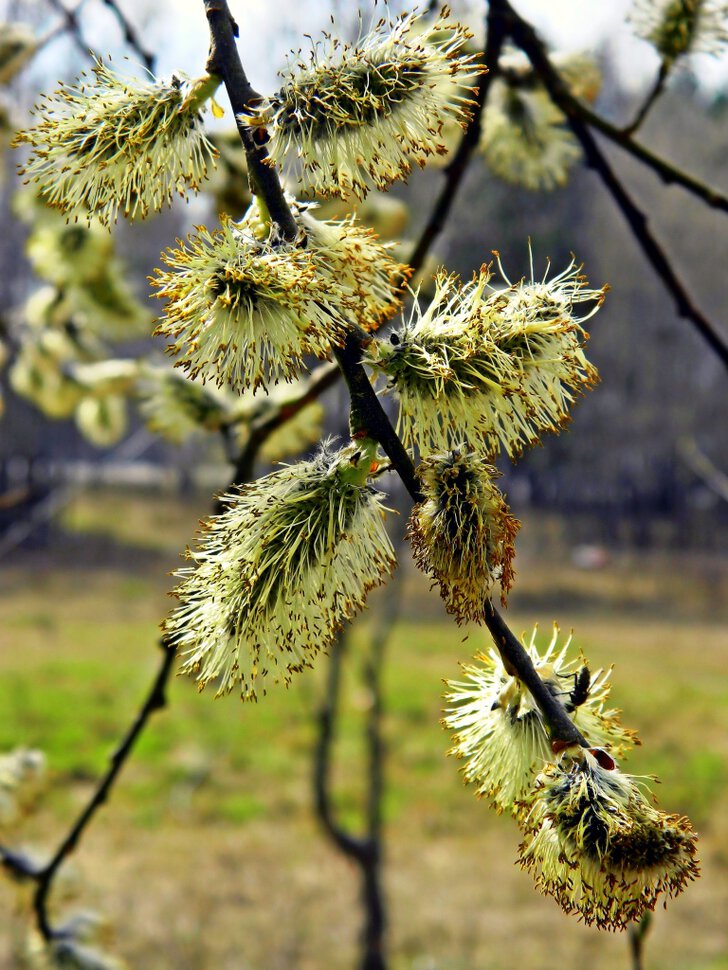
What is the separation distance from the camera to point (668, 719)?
10852mm

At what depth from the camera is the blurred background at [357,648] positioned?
494 centimetres

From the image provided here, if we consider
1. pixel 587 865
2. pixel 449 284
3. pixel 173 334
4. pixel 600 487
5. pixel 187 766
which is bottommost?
pixel 187 766

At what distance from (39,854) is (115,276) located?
4.85 feet

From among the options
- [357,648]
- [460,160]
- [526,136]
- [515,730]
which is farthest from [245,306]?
[357,648]

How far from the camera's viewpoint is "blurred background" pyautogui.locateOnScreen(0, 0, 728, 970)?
4.94 m

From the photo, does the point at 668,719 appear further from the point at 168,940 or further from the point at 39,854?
the point at 39,854

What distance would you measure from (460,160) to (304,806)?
8.08 m

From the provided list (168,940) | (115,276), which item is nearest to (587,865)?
(115,276)

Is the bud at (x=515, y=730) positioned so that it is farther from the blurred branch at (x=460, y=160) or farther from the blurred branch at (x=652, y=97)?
the blurred branch at (x=652, y=97)

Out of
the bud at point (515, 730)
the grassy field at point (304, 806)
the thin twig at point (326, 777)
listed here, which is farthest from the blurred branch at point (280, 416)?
the thin twig at point (326, 777)

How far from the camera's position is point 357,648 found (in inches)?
337

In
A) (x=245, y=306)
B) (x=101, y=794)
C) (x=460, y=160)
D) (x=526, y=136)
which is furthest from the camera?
(x=526, y=136)

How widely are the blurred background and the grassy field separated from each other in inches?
1.0

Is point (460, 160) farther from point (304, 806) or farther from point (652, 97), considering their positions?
point (304, 806)
